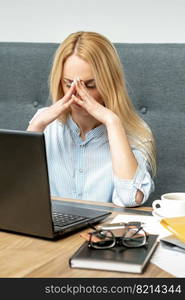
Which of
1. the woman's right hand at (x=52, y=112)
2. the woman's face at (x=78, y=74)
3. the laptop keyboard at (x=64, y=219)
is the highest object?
the woman's face at (x=78, y=74)

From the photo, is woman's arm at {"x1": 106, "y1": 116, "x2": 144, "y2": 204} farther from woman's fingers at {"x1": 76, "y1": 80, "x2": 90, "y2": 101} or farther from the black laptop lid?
the black laptop lid

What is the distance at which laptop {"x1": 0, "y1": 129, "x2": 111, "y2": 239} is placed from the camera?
3.44ft

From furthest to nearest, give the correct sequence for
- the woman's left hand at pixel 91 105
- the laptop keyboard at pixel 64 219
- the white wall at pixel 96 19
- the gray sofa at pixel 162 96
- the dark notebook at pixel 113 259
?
the white wall at pixel 96 19, the gray sofa at pixel 162 96, the woman's left hand at pixel 91 105, the laptop keyboard at pixel 64 219, the dark notebook at pixel 113 259

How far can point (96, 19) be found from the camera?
2.25 meters

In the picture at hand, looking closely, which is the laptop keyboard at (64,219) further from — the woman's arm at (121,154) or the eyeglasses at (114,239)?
the woman's arm at (121,154)

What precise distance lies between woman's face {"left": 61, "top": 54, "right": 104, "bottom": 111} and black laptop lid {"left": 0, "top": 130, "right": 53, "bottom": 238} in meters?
0.65

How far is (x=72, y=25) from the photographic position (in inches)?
90.6

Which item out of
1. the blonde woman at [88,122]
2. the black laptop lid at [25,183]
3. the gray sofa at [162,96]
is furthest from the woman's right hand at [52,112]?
the black laptop lid at [25,183]

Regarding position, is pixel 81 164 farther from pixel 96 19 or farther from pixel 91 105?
pixel 96 19

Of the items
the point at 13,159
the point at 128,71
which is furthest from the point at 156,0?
the point at 13,159

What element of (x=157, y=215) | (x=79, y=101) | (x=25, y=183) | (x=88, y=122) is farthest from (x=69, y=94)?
(x=25, y=183)

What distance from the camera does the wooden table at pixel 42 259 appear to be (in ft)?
3.15

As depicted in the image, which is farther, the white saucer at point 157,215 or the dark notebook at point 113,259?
the white saucer at point 157,215

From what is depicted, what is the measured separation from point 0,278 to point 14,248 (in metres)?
0.16
